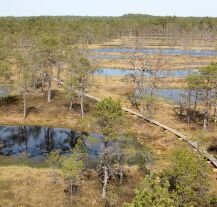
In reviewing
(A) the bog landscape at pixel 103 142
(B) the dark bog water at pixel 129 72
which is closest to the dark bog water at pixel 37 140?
(A) the bog landscape at pixel 103 142

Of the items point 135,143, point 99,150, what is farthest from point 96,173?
→ point 135,143

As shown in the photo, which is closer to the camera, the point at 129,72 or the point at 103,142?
the point at 103,142

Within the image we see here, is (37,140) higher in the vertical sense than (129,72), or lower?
lower

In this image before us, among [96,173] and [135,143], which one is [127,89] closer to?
[135,143]

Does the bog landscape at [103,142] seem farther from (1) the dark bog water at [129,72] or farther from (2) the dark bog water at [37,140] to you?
(1) the dark bog water at [129,72]

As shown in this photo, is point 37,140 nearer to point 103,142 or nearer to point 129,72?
point 103,142

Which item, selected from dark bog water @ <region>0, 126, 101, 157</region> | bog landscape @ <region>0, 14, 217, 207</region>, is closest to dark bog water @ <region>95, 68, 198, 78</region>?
bog landscape @ <region>0, 14, 217, 207</region>

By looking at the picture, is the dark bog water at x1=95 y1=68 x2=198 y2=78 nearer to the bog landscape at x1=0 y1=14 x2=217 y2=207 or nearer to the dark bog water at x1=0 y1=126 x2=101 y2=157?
the bog landscape at x1=0 y1=14 x2=217 y2=207

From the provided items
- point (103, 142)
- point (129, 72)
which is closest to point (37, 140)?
point (103, 142)
